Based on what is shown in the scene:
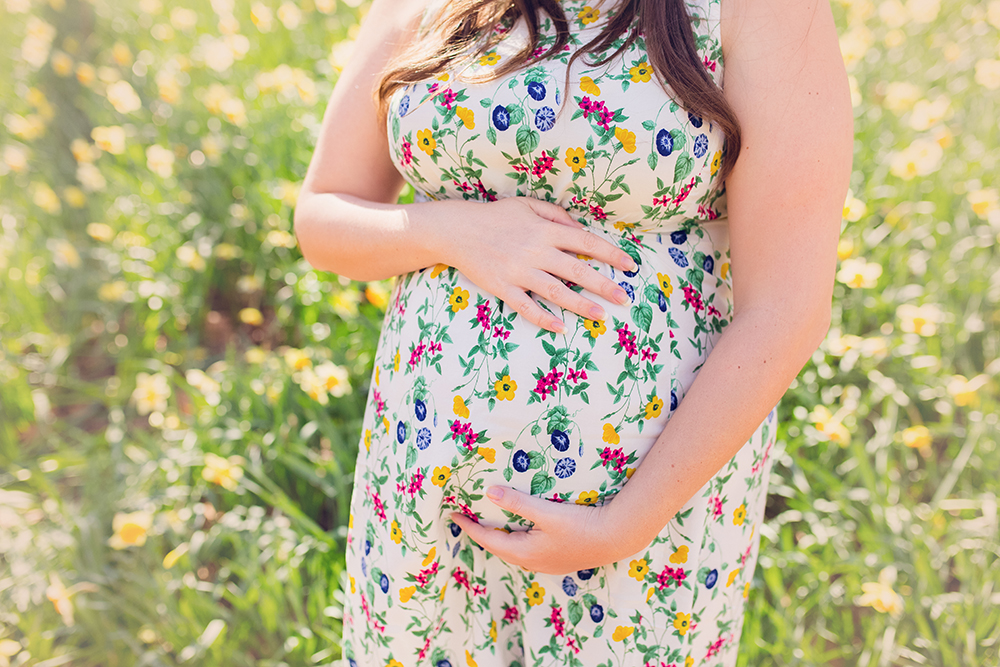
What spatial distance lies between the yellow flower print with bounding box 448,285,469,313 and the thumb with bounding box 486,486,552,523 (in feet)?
0.86

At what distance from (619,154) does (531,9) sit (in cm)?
28

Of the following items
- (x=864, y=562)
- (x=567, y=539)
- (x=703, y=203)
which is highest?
(x=703, y=203)

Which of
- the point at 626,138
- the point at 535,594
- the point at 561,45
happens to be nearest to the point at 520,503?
the point at 535,594

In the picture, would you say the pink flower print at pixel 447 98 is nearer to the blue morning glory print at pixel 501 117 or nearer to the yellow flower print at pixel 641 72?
the blue morning glory print at pixel 501 117

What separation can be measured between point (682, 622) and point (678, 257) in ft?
1.80

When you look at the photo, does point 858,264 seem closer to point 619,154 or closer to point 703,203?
point 703,203

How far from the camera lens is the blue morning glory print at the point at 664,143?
0.88 metres

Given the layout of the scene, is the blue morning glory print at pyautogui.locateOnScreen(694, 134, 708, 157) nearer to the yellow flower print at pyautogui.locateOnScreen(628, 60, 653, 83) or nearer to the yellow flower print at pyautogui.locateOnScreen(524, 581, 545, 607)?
the yellow flower print at pyautogui.locateOnScreen(628, 60, 653, 83)

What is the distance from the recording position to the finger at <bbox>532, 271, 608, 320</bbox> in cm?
90

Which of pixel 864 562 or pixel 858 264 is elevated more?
pixel 858 264

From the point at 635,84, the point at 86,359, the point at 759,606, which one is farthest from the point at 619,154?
the point at 86,359

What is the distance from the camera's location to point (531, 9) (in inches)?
38.3

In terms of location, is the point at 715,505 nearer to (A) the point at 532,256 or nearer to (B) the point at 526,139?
(A) the point at 532,256

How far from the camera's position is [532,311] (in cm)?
90
